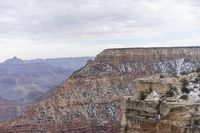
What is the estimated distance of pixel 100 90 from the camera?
297ft

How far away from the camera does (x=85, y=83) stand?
8981cm

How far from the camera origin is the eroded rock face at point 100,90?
82250 mm

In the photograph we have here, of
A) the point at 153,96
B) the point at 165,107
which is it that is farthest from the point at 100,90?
the point at 165,107

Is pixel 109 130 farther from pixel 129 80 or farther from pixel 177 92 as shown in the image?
pixel 177 92

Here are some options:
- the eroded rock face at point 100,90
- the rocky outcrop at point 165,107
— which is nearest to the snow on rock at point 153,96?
the rocky outcrop at point 165,107

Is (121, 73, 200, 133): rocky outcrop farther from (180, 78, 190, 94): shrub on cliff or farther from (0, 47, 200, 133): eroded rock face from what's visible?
(0, 47, 200, 133): eroded rock face

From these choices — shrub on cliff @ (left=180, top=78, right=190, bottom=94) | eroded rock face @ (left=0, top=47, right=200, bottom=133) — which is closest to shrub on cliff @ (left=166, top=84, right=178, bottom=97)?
shrub on cliff @ (left=180, top=78, right=190, bottom=94)

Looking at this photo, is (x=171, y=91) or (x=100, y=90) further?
(x=100, y=90)

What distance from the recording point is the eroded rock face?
82250 millimetres

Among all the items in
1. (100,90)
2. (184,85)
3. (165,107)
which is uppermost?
(184,85)

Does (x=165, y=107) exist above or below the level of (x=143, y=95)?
below

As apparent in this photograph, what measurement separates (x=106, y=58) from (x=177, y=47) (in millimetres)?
13790

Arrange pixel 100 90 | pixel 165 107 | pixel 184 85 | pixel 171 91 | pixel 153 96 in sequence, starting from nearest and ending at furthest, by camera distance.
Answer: pixel 165 107
pixel 153 96
pixel 171 91
pixel 184 85
pixel 100 90

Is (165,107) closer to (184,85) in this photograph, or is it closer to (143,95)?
(143,95)
